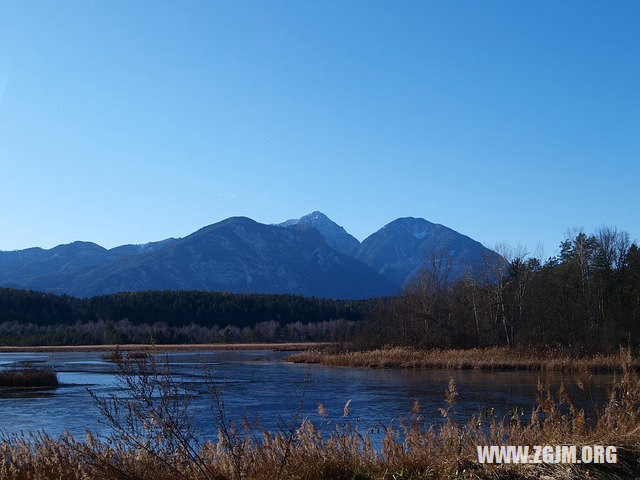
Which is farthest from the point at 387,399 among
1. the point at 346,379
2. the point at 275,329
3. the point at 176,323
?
the point at 176,323

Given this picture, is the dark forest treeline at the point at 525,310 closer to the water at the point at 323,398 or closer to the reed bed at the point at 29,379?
the water at the point at 323,398

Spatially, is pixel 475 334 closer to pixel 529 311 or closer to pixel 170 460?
pixel 529 311

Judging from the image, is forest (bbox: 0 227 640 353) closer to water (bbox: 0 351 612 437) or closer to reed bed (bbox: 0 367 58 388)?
water (bbox: 0 351 612 437)

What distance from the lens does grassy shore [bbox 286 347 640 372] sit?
41656 millimetres

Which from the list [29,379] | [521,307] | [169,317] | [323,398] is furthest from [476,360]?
[169,317]

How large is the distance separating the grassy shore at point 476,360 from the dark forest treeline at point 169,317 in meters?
77.4

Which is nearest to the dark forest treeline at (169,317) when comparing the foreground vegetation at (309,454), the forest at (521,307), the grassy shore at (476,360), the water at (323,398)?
the forest at (521,307)

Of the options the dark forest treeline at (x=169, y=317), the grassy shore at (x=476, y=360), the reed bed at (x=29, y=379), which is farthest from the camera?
the dark forest treeline at (x=169, y=317)

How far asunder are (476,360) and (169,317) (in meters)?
142

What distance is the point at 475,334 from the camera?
196ft

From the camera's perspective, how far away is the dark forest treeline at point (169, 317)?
144 metres

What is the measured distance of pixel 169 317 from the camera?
582ft

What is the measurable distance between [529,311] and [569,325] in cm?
640

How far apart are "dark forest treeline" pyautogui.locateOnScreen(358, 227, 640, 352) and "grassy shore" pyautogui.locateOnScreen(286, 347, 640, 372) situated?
254cm
